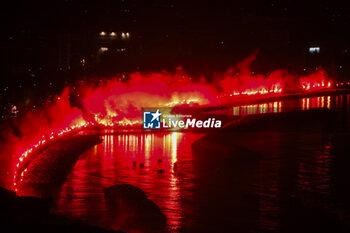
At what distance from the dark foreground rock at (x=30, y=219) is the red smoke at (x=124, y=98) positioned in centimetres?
750

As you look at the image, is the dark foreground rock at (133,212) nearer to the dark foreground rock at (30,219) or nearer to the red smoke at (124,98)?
the dark foreground rock at (30,219)

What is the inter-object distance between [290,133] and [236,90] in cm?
1576

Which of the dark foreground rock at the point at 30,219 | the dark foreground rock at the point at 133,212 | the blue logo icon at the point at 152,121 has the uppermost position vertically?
the blue logo icon at the point at 152,121

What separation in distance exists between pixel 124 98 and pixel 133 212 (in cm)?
1960

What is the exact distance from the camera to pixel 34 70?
142 feet

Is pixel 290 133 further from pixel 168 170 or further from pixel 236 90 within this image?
pixel 236 90

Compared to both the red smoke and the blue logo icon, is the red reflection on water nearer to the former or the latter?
the blue logo icon

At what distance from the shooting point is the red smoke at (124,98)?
24.2 m

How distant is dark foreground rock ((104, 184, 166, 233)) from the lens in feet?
45.0

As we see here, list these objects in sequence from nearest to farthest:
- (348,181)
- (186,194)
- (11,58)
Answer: (186,194)
(348,181)
(11,58)

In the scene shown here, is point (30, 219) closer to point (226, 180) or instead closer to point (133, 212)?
point (133, 212)

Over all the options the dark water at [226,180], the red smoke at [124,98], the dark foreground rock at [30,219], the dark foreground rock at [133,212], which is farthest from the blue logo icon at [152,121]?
the dark foreground rock at [30,219]

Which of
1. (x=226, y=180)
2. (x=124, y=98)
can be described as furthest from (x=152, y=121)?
(x=226, y=180)

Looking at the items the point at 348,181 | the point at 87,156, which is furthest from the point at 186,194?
the point at 87,156
